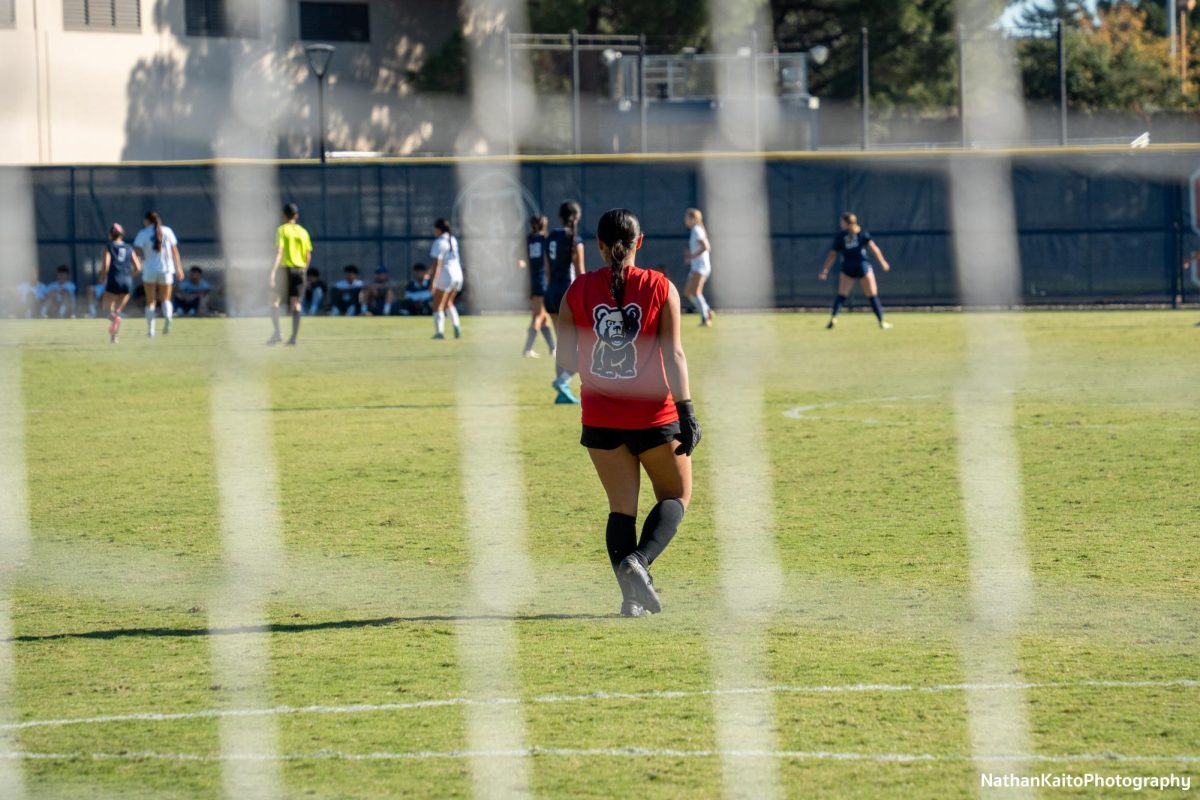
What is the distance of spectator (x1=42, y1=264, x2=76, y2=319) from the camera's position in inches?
1277

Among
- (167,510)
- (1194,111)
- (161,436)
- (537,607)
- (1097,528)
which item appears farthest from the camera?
(1194,111)

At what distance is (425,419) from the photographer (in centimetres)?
1535

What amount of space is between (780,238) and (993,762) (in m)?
27.2

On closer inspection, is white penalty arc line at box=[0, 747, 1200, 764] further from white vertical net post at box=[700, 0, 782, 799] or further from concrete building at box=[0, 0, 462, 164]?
concrete building at box=[0, 0, 462, 164]

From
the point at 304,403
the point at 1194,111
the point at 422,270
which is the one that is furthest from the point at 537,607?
the point at 1194,111

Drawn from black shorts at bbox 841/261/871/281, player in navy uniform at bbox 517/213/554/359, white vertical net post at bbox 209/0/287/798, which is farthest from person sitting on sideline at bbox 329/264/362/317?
player in navy uniform at bbox 517/213/554/359

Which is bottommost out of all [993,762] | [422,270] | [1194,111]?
[993,762]

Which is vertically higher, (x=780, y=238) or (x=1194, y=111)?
(x=1194, y=111)

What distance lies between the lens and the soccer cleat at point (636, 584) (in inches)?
279

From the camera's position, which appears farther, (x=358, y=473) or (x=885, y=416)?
(x=885, y=416)

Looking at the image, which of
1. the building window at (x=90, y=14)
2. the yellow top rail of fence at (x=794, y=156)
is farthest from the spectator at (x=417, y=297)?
the building window at (x=90, y=14)

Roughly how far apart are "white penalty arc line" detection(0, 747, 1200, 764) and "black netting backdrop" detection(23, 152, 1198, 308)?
80.9 feet

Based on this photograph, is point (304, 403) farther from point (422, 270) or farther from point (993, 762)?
point (422, 270)

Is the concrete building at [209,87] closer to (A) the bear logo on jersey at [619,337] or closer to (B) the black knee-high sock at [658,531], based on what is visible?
(A) the bear logo on jersey at [619,337]
